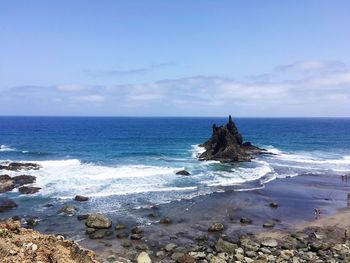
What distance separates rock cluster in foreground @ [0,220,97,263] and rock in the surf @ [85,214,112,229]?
63.2ft

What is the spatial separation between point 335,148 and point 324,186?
50198 millimetres

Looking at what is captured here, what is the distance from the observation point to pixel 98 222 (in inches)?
1293

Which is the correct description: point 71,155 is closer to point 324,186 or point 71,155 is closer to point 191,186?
point 191,186

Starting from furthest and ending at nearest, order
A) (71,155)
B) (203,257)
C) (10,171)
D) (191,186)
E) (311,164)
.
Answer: (71,155)
(311,164)
(10,171)
(191,186)
(203,257)

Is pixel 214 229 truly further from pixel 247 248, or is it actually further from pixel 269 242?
pixel 269 242

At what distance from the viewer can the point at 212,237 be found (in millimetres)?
31578

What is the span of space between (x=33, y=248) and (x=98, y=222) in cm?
2113

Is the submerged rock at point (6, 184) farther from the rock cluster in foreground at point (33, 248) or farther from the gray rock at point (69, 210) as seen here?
the rock cluster in foreground at point (33, 248)

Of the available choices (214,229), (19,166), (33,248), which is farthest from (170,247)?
(19,166)

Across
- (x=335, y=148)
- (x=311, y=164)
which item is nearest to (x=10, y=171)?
(x=311, y=164)

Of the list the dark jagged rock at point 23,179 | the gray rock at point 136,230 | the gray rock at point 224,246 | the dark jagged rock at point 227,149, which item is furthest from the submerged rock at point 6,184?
the dark jagged rock at point 227,149

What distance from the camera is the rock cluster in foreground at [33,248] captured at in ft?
38.9

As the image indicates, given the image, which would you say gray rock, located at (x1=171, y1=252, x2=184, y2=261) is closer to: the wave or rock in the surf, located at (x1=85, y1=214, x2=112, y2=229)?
rock in the surf, located at (x1=85, y1=214, x2=112, y2=229)

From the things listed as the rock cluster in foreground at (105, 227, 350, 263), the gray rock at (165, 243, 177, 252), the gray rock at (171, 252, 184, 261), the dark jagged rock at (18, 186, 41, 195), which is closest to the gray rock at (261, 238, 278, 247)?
the rock cluster in foreground at (105, 227, 350, 263)
